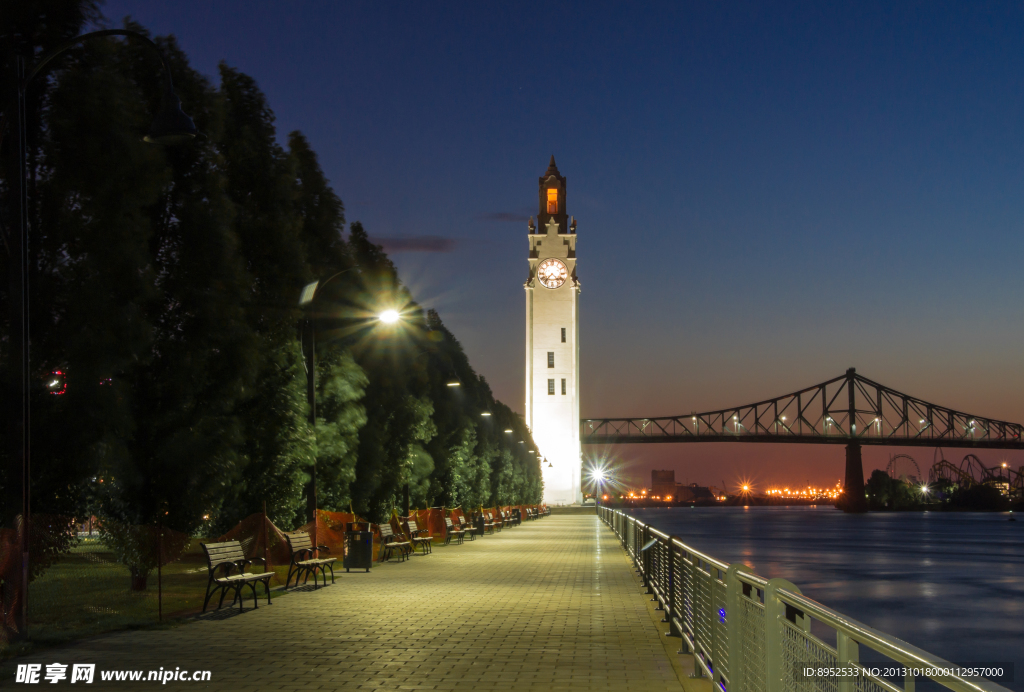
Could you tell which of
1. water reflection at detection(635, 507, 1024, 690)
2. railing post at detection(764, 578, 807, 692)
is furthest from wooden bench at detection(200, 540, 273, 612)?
water reflection at detection(635, 507, 1024, 690)

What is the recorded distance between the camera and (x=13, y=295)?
10.4m

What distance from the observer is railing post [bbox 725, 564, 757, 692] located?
6492 millimetres

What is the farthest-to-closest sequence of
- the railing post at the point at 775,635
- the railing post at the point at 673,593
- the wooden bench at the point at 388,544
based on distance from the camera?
1. the wooden bench at the point at 388,544
2. the railing post at the point at 673,593
3. the railing post at the point at 775,635

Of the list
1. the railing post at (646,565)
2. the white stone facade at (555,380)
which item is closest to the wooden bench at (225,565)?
the railing post at (646,565)

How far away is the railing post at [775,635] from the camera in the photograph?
5133mm

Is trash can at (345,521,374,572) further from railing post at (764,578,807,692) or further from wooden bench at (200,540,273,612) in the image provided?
railing post at (764,578,807,692)

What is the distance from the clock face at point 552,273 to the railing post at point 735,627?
114241mm

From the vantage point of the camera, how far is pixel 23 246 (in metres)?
10.5

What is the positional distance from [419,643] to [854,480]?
141378 millimetres

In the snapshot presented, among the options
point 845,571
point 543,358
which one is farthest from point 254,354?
point 543,358

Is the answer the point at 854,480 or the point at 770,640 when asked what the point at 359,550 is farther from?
the point at 854,480

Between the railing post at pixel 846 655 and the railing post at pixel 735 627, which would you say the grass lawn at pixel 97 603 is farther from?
the railing post at pixel 846 655

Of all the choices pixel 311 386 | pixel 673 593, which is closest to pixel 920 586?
pixel 311 386

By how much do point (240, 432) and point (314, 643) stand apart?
18.6ft
